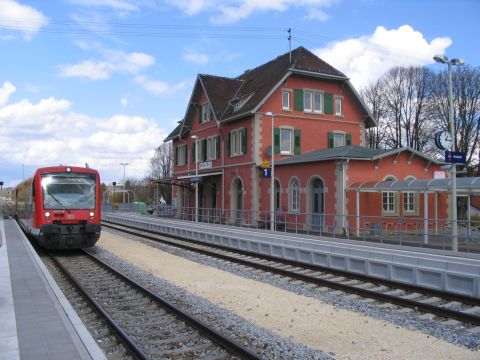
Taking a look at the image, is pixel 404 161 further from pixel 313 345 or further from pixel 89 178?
pixel 313 345

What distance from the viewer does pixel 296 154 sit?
109 ft

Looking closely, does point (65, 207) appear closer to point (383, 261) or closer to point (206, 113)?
point (383, 261)

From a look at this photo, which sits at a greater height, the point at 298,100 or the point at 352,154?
the point at 298,100

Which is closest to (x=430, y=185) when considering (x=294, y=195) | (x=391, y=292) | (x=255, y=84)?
(x=294, y=195)

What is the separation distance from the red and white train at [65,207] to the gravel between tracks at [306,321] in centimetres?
387

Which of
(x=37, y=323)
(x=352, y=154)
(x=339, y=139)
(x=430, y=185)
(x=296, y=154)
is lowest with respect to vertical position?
(x=37, y=323)

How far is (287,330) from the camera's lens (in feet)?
24.4

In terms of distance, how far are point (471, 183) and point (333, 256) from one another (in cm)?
913

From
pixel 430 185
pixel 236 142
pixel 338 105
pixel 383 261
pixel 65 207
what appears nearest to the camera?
pixel 383 261

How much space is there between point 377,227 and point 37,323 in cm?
1967

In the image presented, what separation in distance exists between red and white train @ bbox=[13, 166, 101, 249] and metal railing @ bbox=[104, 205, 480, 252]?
10357 mm

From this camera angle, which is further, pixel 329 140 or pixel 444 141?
pixel 329 140

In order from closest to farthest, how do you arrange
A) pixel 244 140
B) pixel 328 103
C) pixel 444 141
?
pixel 444 141, pixel 244 140, pixel 328 103

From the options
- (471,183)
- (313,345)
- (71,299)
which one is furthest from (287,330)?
(471,183)
